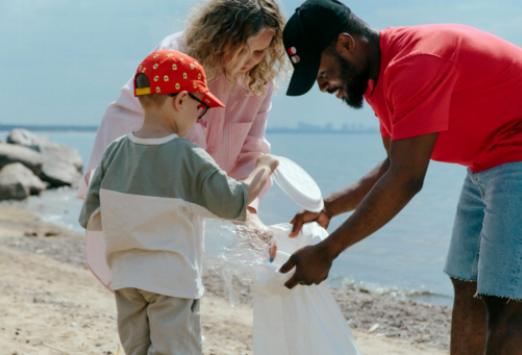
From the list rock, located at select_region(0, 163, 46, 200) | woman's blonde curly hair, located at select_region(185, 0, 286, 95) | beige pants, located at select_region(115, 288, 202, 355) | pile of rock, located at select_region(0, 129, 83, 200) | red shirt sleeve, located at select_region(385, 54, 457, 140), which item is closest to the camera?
red shirt sleeve, located at select_region(385, 54, 457, 140)

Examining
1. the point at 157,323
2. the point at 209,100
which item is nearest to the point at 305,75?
the point at 209,100

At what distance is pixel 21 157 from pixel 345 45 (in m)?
17.0

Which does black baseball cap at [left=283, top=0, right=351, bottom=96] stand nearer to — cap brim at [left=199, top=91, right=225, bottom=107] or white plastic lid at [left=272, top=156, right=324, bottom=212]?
cap brim at [left=199, top=91, right=225, bottom=107]

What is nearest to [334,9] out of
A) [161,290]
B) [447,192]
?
[161,290]

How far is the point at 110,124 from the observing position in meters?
3.99

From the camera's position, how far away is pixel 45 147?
21984 millimetres

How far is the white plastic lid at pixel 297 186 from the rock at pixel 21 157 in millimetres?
15865

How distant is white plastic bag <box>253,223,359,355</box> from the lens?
3.48 meters

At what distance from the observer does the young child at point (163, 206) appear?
3236 millimetres

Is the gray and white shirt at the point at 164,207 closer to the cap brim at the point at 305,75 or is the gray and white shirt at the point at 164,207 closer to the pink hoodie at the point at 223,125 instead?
the cap brim at the point at 305,75

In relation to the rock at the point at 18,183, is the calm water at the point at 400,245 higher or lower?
higher

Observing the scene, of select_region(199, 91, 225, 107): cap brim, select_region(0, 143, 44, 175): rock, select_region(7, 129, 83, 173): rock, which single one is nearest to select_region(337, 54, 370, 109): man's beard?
select_region(199, 91, 225, 107): cap brim

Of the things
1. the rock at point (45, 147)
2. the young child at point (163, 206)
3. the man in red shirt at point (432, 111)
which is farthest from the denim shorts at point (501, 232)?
the rock at point (45, 147)

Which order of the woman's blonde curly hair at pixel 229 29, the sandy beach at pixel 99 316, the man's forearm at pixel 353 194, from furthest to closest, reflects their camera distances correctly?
the sandy beach at pixel 99 316 < the man's forearm at pixel 353 194 < the woman's blonde curly hair at pixel 229 29
